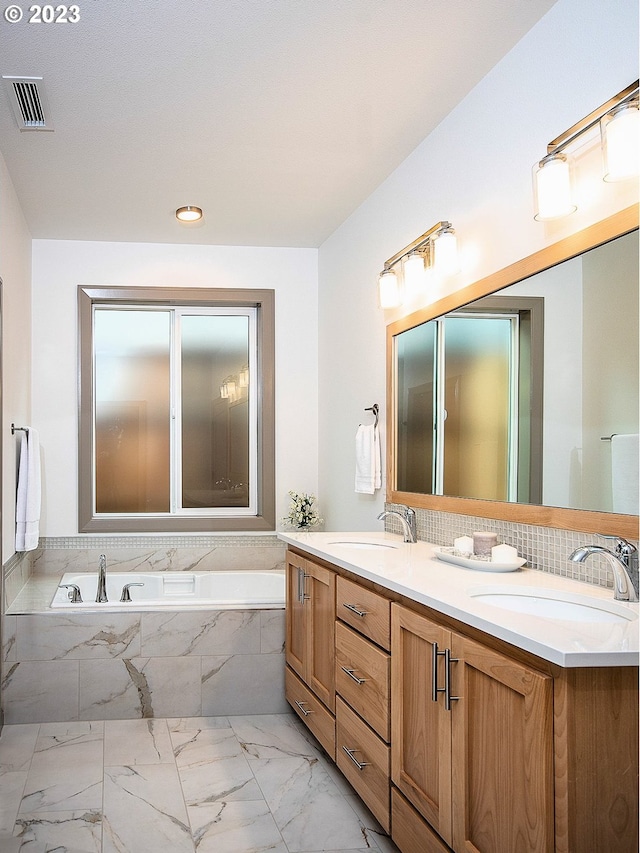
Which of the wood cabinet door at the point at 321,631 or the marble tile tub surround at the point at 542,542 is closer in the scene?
the marble tile tub surround at the point at 542,542

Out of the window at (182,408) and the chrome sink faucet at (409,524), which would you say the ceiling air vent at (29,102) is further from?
the chrome sink faucet at (409,524)

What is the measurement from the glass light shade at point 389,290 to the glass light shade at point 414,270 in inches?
6.4

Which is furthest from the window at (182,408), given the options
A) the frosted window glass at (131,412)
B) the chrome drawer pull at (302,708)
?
the chrome drawer pull at (302,708)

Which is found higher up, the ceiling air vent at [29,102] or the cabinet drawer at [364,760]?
the ceiling air vent at [29,102]

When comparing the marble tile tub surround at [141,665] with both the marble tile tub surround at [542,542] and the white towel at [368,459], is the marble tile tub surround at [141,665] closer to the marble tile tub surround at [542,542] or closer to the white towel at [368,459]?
the white towel at [368,459]

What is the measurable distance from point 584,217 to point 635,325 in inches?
15.3

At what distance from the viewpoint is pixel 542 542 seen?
7.77 feet

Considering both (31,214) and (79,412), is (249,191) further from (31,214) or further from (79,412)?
(79,412)

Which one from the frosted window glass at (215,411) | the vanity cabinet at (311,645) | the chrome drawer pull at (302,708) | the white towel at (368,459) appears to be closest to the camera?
the vanity cabinet at (311,645)

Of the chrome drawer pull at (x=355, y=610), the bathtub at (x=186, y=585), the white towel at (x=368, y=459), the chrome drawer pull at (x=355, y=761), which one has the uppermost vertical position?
the white towel at (x=368, y=459)

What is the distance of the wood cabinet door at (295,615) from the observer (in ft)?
11.2

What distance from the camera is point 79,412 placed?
4.77 metres

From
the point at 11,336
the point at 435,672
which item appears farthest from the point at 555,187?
the point at 11,336

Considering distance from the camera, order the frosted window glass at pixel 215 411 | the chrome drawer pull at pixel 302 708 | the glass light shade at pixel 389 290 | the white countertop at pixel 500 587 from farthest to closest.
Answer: the frosted window glass at pixel 215 411 → the glass light shade at pixel 389 290 → the chrome drawer pull at pixel 302 708 → the white countertop at pixel 500 587
